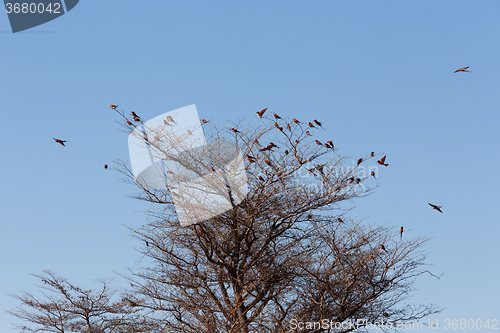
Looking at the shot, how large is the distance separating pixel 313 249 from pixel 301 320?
161 centimetres

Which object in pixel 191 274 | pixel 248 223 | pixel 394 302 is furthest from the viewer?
pixel 394 302

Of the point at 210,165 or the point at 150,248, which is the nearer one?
the point at 210,165

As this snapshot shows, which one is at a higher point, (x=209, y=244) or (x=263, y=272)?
(x=209, y=244)

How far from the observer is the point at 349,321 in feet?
33.5

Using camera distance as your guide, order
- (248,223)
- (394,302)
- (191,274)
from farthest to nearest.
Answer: (394,302) → (191,274) → (248,223)

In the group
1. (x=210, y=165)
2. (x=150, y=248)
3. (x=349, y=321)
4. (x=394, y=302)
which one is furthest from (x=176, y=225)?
(x=394, y=302)

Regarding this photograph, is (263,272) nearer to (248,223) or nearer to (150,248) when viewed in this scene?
(248,223)

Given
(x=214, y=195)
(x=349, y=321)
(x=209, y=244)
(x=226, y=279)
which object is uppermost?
(x=214, y=195)

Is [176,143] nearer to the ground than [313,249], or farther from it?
farther from it

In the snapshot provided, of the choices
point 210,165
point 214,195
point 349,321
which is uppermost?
point 210,165

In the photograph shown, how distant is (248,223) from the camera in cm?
937

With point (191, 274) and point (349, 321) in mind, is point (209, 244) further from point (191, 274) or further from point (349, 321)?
point (349, 321)

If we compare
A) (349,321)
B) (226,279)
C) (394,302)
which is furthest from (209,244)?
(394,302)

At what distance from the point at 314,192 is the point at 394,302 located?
333cm
